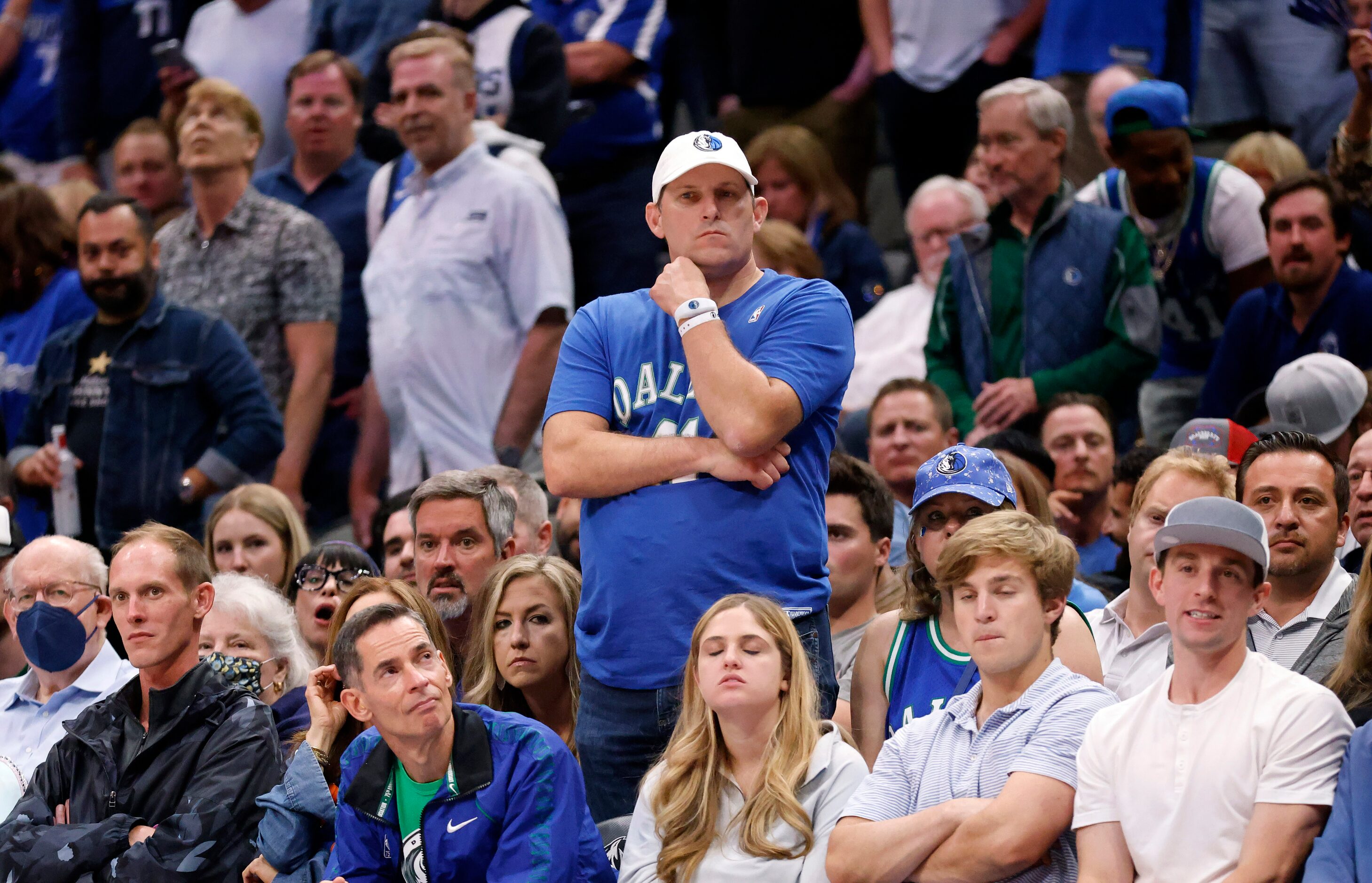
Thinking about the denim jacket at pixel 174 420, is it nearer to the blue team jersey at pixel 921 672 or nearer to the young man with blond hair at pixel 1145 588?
the blue team jersey at pixel 921 672

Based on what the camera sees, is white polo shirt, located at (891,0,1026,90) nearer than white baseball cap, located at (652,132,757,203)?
No

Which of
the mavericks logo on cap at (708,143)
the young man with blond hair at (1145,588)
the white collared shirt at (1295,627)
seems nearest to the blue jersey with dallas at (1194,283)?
the young man with blond hair at (1145,588)

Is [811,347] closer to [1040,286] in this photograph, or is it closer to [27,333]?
[1040,286]

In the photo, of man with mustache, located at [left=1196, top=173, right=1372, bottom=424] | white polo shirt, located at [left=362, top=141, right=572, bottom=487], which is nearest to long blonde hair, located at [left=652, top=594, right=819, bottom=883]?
man with mustache, located at [left=1196, top=173, right=1372, bottom=424]

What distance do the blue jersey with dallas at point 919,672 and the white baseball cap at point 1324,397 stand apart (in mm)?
1957

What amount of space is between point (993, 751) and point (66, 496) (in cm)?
466

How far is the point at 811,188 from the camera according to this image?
8648 millimetres

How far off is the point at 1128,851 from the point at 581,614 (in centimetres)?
141

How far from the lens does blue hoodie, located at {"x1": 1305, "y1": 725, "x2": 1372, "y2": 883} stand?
3.69 meters

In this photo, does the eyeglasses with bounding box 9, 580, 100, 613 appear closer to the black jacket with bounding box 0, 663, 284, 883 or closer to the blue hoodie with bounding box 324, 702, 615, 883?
the black jacket with bounding box 0, 663, 284, 883

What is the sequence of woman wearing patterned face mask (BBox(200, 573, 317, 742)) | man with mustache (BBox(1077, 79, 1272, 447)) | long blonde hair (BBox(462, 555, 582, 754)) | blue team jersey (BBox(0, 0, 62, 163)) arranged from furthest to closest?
blue team jersey (BBox(0, 0, 62, 163)), man with mustache (BBox(1077, 79, 1272, 447)), woman wearing patterned face mask (BBox(200, 573, 317, 742)), long blonde hair (BBox(462, 555, 582, 754))

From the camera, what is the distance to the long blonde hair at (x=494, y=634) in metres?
5.33

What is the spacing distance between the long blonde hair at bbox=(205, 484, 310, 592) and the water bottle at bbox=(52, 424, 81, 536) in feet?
2.94

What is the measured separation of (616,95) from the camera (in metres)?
9.00
